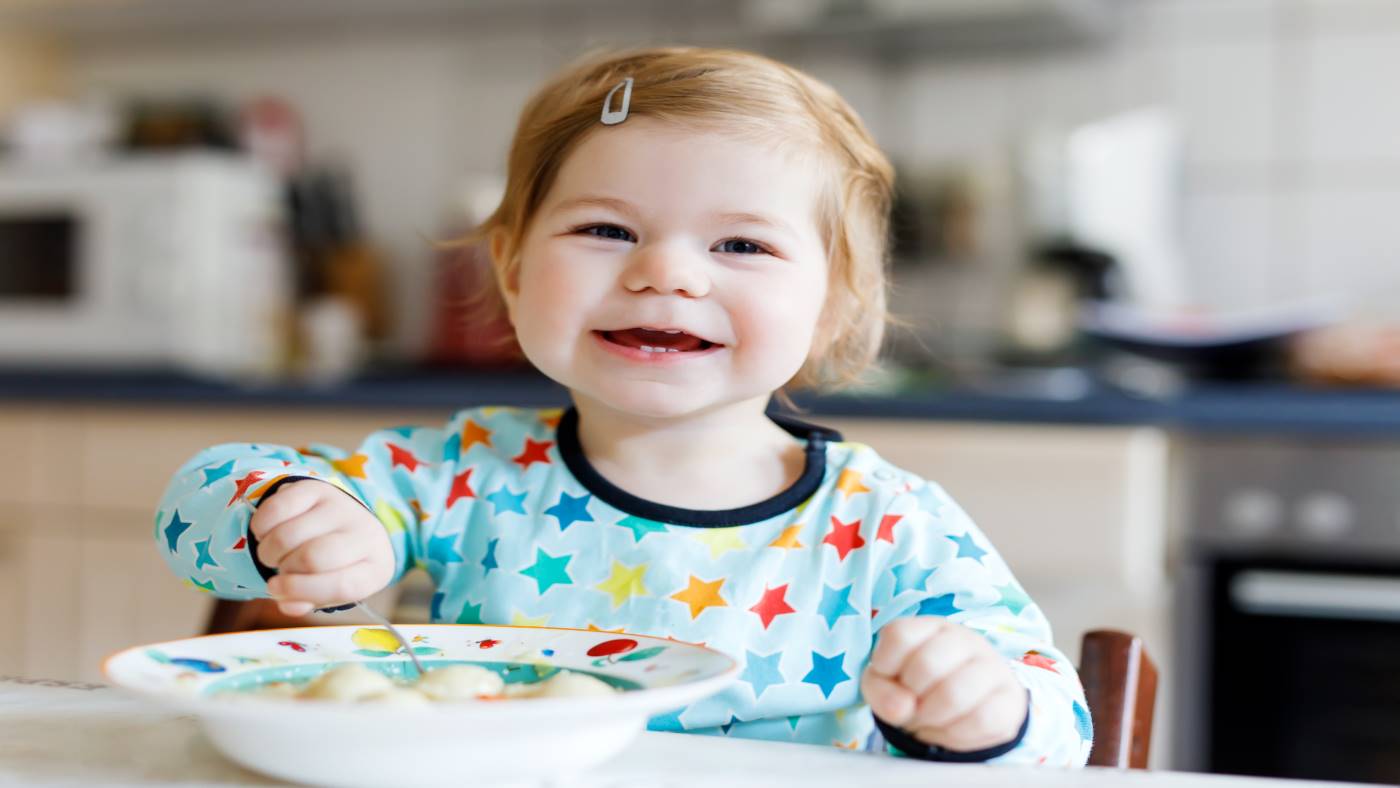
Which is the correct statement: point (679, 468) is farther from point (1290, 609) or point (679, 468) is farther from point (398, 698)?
point (1290, 609)

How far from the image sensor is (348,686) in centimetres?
51

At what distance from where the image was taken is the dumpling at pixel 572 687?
1.69ft

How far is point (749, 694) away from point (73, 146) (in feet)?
7.43

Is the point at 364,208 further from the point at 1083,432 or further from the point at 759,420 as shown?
the point at 759,420

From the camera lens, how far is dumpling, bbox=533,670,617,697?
20.3 inches

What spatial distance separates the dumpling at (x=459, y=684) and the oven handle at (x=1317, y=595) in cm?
139

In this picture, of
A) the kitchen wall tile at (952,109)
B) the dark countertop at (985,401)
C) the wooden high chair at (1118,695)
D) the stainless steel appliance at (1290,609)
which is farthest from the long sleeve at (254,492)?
the kitchen wall tile at (952,109)

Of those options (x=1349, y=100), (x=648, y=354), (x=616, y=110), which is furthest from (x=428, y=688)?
(x=1349, y=100)

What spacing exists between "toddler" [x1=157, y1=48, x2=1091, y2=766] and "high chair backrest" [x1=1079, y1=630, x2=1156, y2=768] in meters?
0.03

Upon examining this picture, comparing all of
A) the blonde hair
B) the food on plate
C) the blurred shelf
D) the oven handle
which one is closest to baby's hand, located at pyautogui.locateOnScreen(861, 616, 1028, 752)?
the food on plate

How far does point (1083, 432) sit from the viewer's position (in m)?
1.74

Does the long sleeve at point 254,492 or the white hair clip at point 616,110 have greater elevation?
the white hair clip at point 616,110

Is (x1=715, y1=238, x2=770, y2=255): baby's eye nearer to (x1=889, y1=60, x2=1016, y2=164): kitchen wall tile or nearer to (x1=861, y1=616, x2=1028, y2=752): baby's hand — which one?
(x1=861, y1=616, x2=1028, y2=752): baby's hand

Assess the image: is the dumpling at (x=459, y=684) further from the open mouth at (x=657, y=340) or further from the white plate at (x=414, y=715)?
the open mouth at (x=657, y=340)
